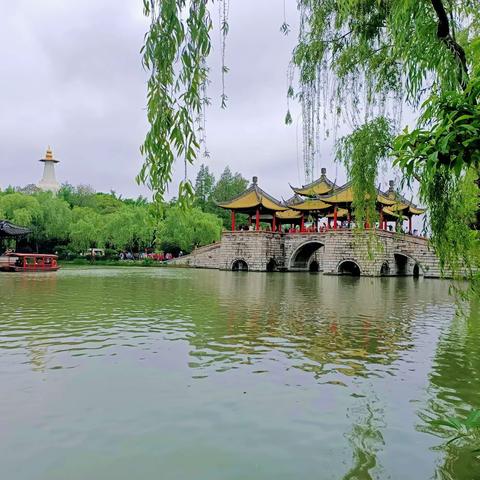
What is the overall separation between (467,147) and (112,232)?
136 feet

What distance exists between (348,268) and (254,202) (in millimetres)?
8034

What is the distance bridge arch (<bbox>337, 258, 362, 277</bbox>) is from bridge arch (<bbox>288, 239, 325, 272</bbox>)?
2667mm

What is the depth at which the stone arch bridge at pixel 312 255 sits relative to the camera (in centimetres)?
2931

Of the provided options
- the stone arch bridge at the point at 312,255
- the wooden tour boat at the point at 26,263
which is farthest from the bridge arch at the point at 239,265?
the wooden tour boat at the point at 26,263

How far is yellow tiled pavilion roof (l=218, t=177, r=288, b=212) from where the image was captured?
34.8 meters

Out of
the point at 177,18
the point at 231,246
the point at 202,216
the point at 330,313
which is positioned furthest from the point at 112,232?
the point at 177,18

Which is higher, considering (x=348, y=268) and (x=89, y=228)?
(x=89, y=228)

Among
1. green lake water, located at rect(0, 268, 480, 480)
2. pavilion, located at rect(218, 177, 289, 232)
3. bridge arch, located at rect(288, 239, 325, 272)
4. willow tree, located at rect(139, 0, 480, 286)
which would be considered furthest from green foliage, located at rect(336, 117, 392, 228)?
bridge arch, located at rect(288, 239, 325, 272)

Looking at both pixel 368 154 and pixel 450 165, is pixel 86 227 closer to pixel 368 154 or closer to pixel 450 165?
pixel 368 154

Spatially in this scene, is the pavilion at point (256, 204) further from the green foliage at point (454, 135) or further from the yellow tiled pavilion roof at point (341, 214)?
the green foliage at point (454, 135)

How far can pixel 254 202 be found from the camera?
3462 centimetres

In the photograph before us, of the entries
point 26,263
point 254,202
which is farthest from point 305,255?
point 26,263

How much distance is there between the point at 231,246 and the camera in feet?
119

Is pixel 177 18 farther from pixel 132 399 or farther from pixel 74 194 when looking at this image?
pixel 74 194
